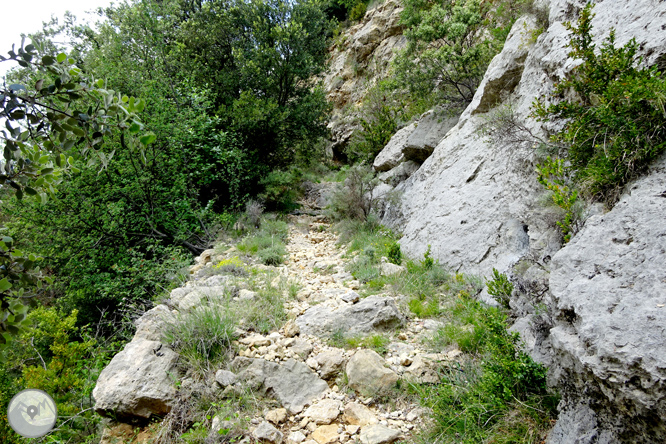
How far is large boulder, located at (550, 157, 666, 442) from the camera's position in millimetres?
1709

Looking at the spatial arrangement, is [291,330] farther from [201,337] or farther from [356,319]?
[201,337]

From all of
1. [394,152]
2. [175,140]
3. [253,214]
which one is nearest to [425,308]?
[253,214]

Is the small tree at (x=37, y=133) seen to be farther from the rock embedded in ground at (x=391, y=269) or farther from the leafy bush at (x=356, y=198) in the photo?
the leafy bush at (x=356, y=198)

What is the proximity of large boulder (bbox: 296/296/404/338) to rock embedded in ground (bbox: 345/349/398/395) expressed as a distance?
562 millimetres

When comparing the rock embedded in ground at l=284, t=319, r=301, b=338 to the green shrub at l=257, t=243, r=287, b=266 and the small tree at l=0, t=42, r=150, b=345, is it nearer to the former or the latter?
the green shrub at l=257, t=243, r=287, b=266

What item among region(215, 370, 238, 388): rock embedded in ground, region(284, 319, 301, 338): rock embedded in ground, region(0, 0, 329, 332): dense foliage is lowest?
region(284, 319, 301, 338): rock embedded in ground

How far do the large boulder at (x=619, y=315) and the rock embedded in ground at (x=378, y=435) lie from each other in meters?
1.14

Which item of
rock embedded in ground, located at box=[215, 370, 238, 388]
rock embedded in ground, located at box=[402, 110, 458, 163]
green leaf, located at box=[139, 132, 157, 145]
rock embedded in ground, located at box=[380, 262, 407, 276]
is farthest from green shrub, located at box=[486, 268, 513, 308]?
rock embedded in ground, located at box=[402, 110, 458, 163]

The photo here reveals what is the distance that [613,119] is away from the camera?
9.30ft

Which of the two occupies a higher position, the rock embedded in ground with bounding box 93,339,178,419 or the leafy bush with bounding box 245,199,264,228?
the leafy bush with bounding box 245,199,264,228

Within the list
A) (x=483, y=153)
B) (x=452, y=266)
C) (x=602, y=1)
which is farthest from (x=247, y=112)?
(x=602, y=1)

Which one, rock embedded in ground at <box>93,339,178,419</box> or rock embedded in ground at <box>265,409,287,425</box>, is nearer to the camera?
rock embedded in ground at <box>265,409,287,425</box>

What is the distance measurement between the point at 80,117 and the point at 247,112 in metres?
8.98

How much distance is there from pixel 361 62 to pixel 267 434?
17674 millimetres
